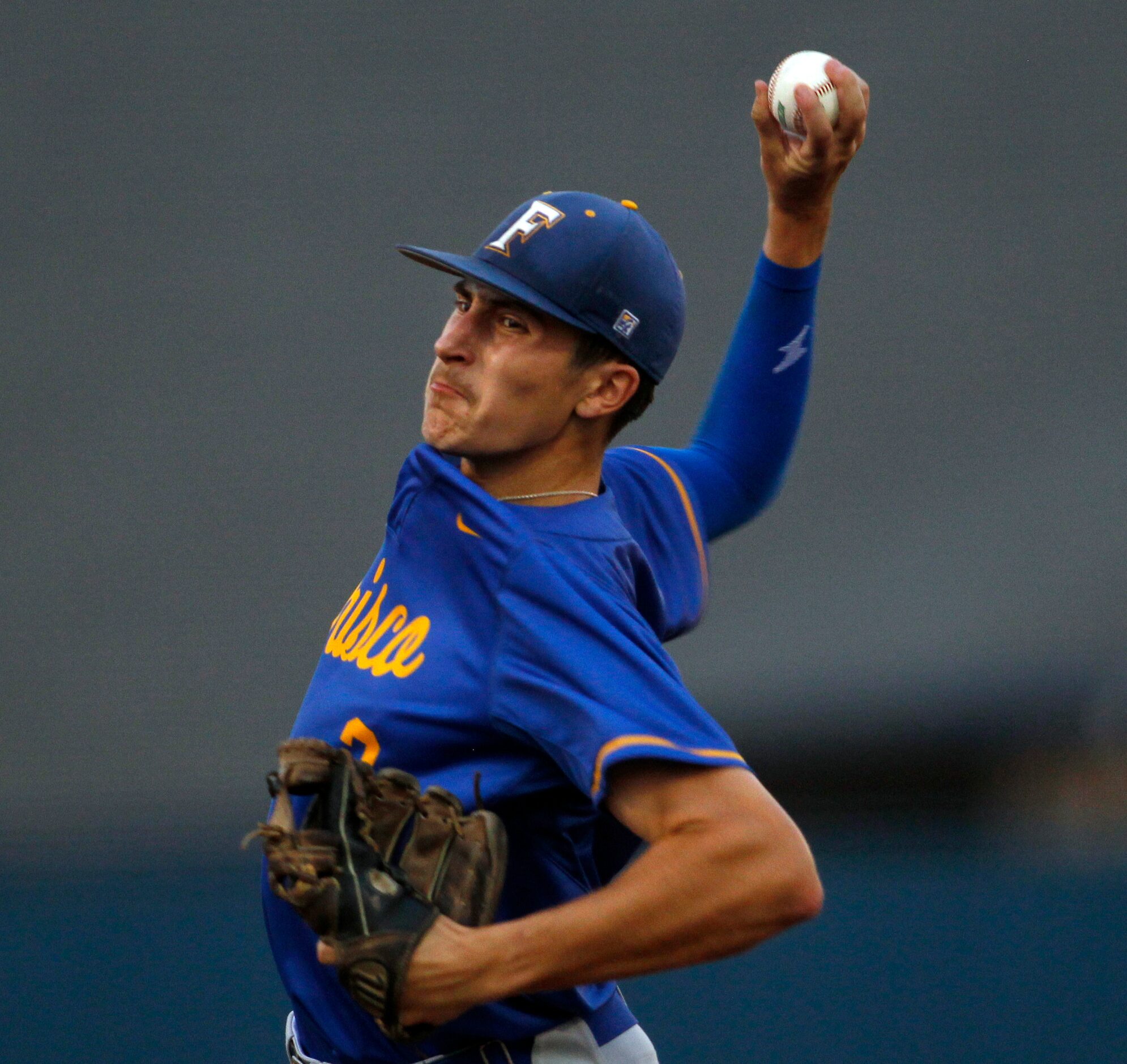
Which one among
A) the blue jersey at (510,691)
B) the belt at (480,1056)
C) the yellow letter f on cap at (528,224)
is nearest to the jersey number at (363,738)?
the blue jersey at (510,691)

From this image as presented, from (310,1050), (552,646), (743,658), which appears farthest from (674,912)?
(743,658)

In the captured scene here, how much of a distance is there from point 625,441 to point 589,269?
108 inches

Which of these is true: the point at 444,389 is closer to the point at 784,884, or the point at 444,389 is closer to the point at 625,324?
the point at 625,324

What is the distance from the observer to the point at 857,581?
171 inches

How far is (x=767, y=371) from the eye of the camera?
2033 millimetres

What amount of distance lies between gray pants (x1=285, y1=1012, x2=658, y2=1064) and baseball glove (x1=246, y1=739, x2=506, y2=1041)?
0.65 feet

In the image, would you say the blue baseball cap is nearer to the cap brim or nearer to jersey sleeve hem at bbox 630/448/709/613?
the cap brim

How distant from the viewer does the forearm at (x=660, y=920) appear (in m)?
1.34

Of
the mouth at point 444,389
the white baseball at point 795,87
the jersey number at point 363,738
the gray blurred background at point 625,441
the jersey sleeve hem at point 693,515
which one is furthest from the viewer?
the gray blurred background at point 625,441

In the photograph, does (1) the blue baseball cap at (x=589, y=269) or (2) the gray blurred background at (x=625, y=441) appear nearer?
(1) the blue baseball cap at (x=589, y=269)

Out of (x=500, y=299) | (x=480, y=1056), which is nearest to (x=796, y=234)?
(x=500, y=299)

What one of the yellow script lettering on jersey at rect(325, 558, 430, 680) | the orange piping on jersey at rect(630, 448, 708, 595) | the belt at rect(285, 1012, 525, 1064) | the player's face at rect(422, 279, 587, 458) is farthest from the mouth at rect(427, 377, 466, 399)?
the belt at rect(285, 1012, 525, 1064)

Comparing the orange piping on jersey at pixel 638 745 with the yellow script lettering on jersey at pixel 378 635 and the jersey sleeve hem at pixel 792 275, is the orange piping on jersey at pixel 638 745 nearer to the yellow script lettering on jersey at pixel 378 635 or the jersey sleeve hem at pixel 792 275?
the yellow script lettering on jersey at pixel 378 635

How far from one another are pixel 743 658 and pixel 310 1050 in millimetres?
2658
